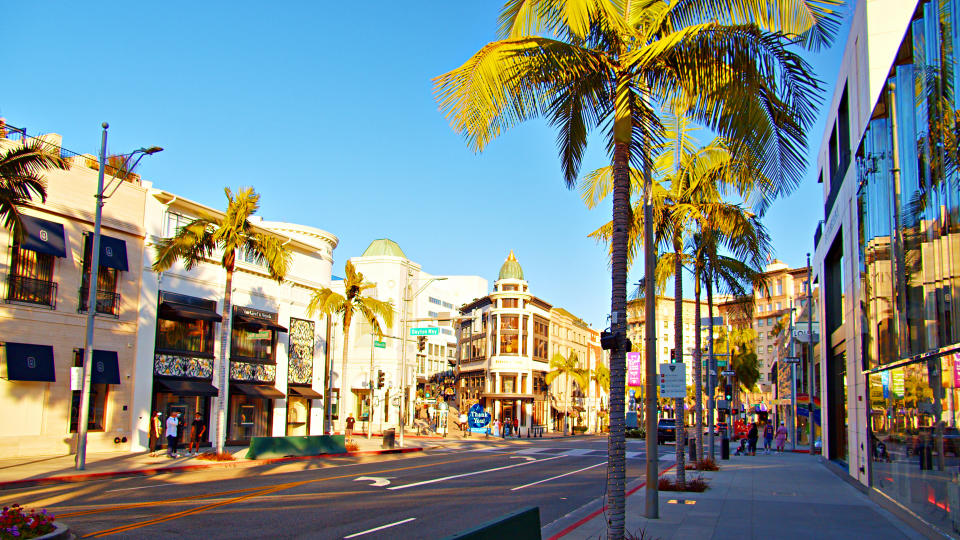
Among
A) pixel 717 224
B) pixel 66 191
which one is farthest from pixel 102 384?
pixel 717 224

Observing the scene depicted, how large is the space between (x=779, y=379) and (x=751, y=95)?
8310cm

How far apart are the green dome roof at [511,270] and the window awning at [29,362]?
218 feet

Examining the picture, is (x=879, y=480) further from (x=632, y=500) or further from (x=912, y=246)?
(x=912, y=246)

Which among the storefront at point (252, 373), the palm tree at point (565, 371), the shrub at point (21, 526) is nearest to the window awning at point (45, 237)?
the storefront at point (252, 373)

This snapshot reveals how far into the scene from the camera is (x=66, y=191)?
29.1m

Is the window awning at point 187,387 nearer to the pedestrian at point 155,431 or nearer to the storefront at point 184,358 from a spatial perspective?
Answer: the storefront at point 184,358

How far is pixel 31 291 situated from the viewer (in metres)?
27.8

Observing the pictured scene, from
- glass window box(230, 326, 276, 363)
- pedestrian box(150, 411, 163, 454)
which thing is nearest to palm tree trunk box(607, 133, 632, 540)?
pedestrian box(150, 411, 163, 454)

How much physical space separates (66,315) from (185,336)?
664cm

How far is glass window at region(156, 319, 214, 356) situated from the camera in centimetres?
3372

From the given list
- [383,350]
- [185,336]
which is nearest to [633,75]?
[185,336]

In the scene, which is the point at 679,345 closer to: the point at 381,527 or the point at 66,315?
the point at 381,527

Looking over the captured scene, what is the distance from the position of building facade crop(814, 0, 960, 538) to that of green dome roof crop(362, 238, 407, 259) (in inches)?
2442

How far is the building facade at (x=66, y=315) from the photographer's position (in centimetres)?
2702
